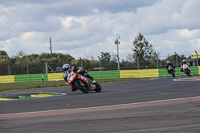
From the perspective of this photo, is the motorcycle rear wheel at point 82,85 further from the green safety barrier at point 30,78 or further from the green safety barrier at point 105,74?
the green safety barrier at point 30,78

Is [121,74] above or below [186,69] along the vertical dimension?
below

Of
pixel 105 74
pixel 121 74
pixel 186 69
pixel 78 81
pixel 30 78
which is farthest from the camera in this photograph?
pixel 30 78

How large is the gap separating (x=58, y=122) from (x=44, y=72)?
27.8m

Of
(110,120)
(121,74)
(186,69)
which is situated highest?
(186,69)

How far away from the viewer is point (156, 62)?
1216 inches

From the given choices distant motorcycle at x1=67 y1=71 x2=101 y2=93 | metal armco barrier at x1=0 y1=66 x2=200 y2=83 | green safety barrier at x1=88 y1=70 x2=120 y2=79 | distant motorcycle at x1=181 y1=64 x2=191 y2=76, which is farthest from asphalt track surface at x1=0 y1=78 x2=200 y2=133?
green safety barrier at x1=88 y1=70 x2=120 y2=79

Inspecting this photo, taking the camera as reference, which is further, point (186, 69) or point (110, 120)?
point (186, 69)

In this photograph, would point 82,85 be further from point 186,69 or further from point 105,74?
point 105,74

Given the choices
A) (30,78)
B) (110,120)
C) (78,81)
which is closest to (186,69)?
(78,81)

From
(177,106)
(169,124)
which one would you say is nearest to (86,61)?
(177,106)

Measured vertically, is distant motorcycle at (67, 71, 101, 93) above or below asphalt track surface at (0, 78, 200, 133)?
above

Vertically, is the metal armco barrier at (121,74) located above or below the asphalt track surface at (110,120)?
above

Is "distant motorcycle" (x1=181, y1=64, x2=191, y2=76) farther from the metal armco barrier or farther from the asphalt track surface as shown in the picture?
the asphalt track surface

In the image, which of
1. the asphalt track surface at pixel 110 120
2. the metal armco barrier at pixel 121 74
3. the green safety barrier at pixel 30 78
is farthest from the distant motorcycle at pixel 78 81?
the green safety barrier at pixel 30 78
